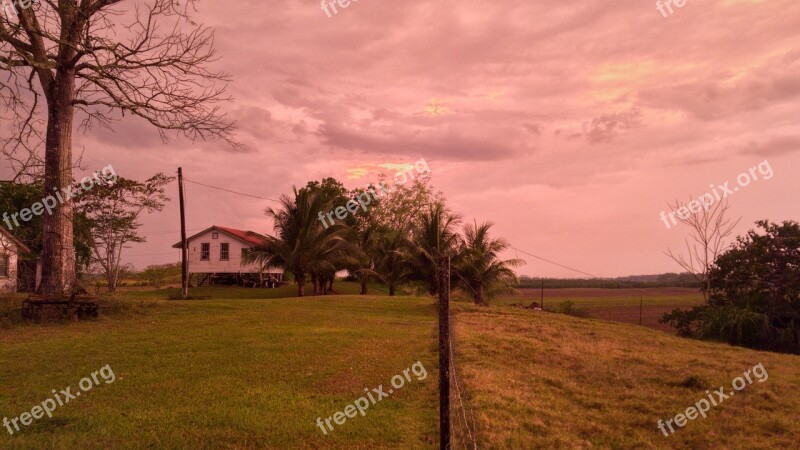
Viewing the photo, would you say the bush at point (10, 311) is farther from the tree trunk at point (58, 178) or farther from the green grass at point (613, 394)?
the green grass at point (613, 394)

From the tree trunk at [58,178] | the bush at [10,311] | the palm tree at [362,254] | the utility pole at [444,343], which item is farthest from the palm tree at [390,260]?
the utility pole at [444,343]

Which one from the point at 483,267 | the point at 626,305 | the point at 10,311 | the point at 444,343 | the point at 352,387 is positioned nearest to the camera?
the point at 444,343

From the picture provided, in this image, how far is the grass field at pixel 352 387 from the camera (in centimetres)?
679

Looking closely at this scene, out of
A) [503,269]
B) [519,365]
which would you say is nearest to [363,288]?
[503,269]

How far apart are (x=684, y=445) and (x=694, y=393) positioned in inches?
104

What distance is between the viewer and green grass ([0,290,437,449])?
259 inches

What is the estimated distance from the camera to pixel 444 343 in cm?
529

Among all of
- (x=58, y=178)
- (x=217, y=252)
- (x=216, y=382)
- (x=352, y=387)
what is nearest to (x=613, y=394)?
(x=352, y=387)

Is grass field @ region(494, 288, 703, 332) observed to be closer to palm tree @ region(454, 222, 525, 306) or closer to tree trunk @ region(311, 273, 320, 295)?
palm tree @ region(454, 222, 525, 306)

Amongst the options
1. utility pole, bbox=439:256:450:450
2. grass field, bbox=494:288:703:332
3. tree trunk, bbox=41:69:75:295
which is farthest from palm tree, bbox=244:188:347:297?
utility pole, bbox=439:256:450:450

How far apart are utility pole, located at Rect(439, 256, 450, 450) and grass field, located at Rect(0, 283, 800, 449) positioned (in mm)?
1097

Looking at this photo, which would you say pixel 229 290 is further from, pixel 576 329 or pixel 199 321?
pixel 576 329

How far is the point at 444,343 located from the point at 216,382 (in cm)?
515

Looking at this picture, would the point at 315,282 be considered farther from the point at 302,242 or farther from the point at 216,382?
the point at 216,382
